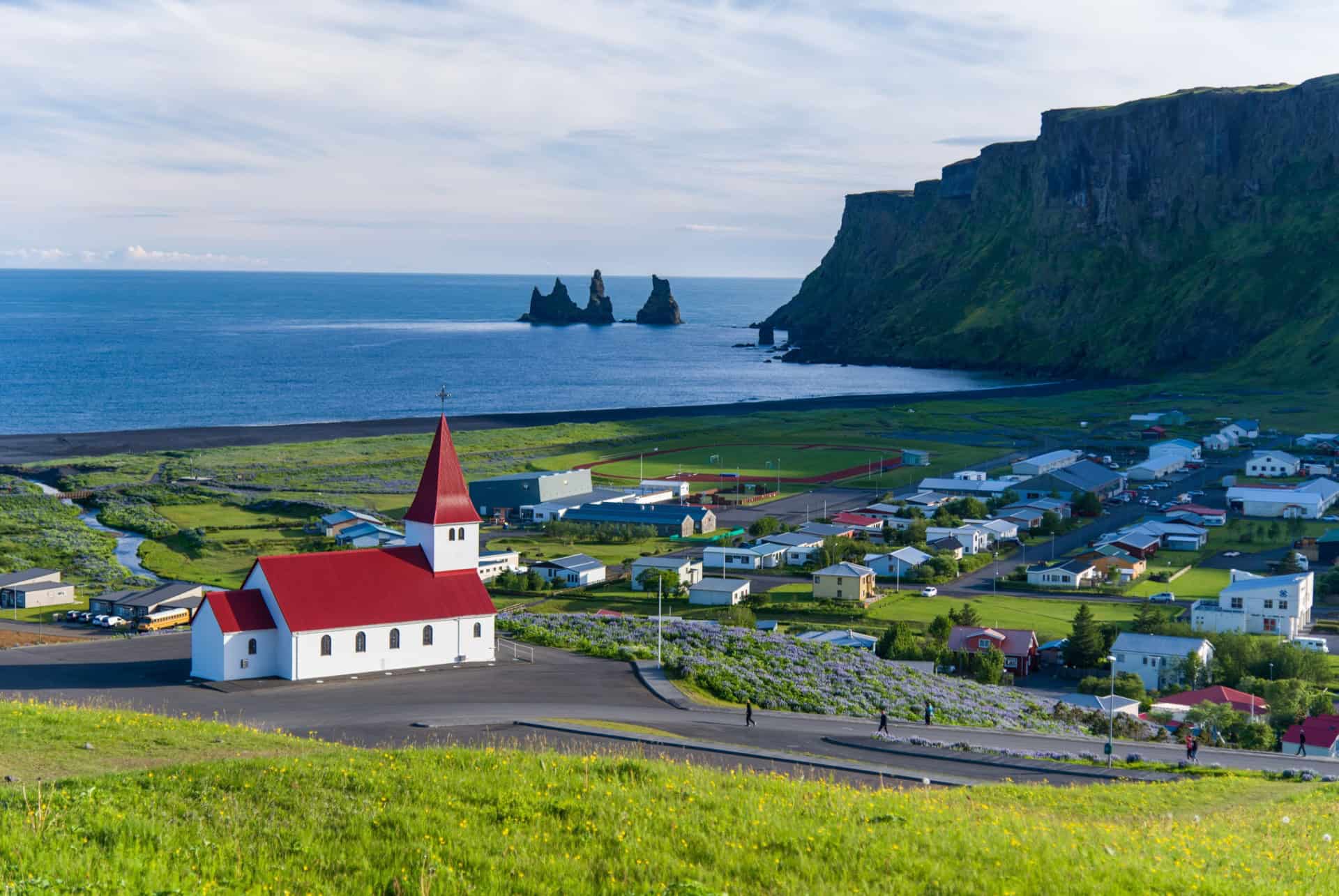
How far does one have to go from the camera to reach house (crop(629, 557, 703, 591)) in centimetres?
5656

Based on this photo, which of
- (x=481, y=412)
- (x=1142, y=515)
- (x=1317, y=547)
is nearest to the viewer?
(x=1317, y=547)

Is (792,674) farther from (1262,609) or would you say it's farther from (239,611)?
(1262,609)

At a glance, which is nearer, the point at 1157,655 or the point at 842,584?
the point at 1157,655

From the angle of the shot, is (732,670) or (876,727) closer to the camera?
(876,727)

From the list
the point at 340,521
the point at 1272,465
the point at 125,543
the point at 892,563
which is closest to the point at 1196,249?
the point at 1272,465

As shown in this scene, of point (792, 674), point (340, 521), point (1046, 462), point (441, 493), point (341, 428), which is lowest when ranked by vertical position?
point (340, 521)

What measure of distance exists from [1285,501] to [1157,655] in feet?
133

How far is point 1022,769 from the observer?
2420cm

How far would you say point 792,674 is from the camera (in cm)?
3372

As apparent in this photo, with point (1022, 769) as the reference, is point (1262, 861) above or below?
above

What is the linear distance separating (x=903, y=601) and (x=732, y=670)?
23.4 meters

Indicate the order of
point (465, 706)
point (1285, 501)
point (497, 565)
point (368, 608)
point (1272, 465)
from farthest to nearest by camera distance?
point (1272, 465) → point (1285, 501) → point (497, 565) → point (368, 608) → point (465, 706)

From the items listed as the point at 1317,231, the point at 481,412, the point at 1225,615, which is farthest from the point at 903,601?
the point at 1317,231

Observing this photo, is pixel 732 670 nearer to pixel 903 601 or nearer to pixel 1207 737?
pixel 1207 737
